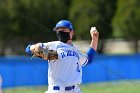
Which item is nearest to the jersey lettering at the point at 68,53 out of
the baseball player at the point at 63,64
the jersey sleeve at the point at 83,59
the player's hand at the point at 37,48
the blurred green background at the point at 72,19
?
the baseball player at the point at 63,64

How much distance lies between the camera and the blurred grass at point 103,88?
18236mm

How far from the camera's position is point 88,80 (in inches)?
846

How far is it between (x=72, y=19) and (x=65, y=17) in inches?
94.8

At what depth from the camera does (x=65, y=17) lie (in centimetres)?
4403

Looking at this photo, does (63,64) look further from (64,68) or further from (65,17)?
(65,17)

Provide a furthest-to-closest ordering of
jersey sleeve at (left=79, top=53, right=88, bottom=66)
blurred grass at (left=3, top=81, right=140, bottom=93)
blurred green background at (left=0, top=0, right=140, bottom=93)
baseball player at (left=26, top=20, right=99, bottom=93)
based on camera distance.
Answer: blurred green background at (left=0, top=0, right=140, bottom=93) → blurred grass at (left=3, top=81, right=140, bottom=93) → jersey sleeve at (left=79, top=53, right=88, bottom=66) → baseball player at (left=26, top=20, right=99, bottom=93)

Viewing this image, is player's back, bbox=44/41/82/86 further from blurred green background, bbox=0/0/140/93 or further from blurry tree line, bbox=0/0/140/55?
blurry tree line, bbox=0/0/140/55

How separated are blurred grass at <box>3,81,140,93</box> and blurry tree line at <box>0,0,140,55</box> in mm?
18699

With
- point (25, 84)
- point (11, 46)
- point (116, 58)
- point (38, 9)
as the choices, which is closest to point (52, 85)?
point (25, 84)

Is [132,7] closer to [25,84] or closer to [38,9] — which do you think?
[38,9]

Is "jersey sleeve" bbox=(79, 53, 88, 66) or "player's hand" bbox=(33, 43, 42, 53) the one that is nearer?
"player's hand" bbox=(33, 43, 42, 53)

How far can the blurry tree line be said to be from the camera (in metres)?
40.2

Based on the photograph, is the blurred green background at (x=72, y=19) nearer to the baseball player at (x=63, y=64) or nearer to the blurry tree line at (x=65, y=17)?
the blurry tree line at (x=65, y=17)

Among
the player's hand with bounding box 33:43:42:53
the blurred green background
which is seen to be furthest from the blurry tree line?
the player's hand with bounding box 33:43:42:53
